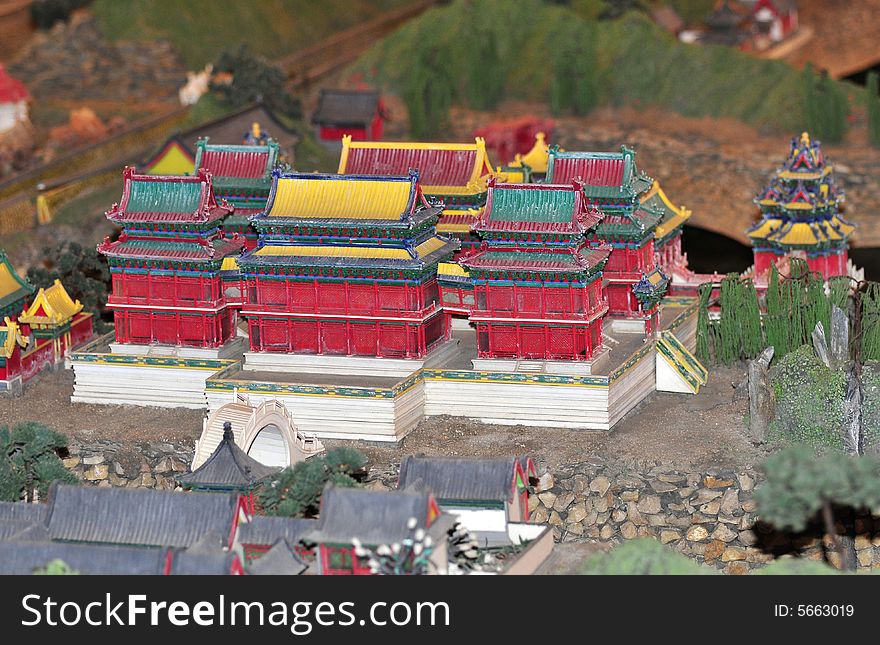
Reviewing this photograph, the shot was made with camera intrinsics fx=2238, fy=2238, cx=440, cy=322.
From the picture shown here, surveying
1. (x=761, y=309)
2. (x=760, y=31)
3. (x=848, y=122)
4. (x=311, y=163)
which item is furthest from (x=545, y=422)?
(x=760, y=31)

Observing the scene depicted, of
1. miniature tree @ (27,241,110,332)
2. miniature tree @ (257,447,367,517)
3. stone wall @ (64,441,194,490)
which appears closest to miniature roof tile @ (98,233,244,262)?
stone wall @ (64,441,194,490)

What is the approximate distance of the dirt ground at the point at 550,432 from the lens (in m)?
76.2

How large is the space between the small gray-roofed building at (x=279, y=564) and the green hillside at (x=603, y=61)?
70.6 meters

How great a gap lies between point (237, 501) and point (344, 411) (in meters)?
12.4

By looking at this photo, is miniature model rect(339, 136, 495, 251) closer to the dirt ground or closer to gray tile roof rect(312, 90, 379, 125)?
the dirt ground

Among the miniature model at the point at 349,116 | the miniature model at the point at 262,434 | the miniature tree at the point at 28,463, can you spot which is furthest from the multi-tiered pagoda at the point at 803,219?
the miniature model at the point at 349,116

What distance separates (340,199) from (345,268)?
8.89ft

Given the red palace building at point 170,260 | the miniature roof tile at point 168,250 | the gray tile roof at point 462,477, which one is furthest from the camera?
the red palace building at point 170,260

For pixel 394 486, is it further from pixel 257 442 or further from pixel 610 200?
pixel 610 200

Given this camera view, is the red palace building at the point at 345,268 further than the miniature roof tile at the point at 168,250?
No

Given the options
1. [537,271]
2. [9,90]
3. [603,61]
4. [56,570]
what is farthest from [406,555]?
[603,61]

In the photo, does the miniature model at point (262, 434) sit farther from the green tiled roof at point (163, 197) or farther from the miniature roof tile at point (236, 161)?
the miniature roof tile at point (236, 161)

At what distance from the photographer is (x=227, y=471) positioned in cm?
7175

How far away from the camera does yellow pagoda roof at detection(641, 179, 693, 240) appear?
88938 mm
